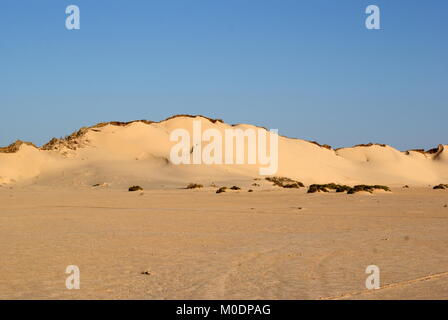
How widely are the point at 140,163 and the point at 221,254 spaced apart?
4145 centimetres

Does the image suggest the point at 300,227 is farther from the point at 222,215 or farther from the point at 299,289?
the point at 299,289

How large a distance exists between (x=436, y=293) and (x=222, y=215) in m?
11.6

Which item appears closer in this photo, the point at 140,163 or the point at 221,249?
the point at 221,249

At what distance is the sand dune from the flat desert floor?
2371 centimetres

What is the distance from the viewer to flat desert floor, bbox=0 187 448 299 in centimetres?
744

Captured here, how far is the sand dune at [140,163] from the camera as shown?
4512 cm

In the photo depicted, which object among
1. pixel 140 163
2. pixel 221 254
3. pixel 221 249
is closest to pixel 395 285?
pixel 221 254

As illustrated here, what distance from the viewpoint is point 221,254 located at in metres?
10.4

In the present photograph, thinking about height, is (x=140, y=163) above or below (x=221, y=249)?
above

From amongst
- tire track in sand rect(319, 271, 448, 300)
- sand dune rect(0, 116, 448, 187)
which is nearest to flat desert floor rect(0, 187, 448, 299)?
tire track in sand rect(319, 271, 448, 300)

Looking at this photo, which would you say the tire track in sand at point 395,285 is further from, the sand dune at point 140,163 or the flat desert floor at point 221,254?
the sand dune at point 140,163

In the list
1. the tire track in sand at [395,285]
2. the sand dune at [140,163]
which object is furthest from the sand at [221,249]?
the sand dune at [140,163]

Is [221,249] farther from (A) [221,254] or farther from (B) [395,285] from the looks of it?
(B) [395,285]
